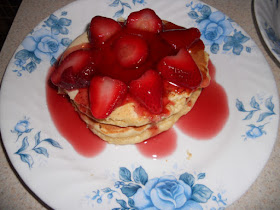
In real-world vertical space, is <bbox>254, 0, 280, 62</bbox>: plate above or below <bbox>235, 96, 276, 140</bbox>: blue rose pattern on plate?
above

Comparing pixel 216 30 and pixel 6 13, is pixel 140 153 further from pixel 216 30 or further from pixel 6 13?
pixel 6 13

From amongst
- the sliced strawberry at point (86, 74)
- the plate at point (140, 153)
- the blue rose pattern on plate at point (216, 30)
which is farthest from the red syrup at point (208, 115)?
the sliced strawberry at point (86, 74)

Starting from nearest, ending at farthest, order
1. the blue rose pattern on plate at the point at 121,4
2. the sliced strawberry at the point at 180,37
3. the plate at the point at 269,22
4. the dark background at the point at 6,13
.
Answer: the sliced strawberry at the point at 180,37 < the plate at the point at 269,22 < the blue rose pattern on plate at the point at 121,4 < the dark background at the point at 6,13

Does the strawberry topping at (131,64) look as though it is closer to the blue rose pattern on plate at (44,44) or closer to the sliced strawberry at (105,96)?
the sliced strawberry at (105,96)

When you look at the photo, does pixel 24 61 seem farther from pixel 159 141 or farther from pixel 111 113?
pixel 159 141

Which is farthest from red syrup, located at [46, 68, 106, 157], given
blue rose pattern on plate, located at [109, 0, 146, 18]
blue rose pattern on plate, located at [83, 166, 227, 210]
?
blue rose pattern on plate, located at [109, 0, 146, 18]

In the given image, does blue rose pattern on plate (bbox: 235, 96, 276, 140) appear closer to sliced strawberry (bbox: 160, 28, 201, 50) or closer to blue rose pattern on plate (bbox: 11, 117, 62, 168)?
sliced strawberry (bbox: 160, 28, 201, 50)

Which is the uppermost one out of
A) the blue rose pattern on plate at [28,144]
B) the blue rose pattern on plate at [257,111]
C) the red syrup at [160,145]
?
the blue rose pattern on plate at [28,144]
